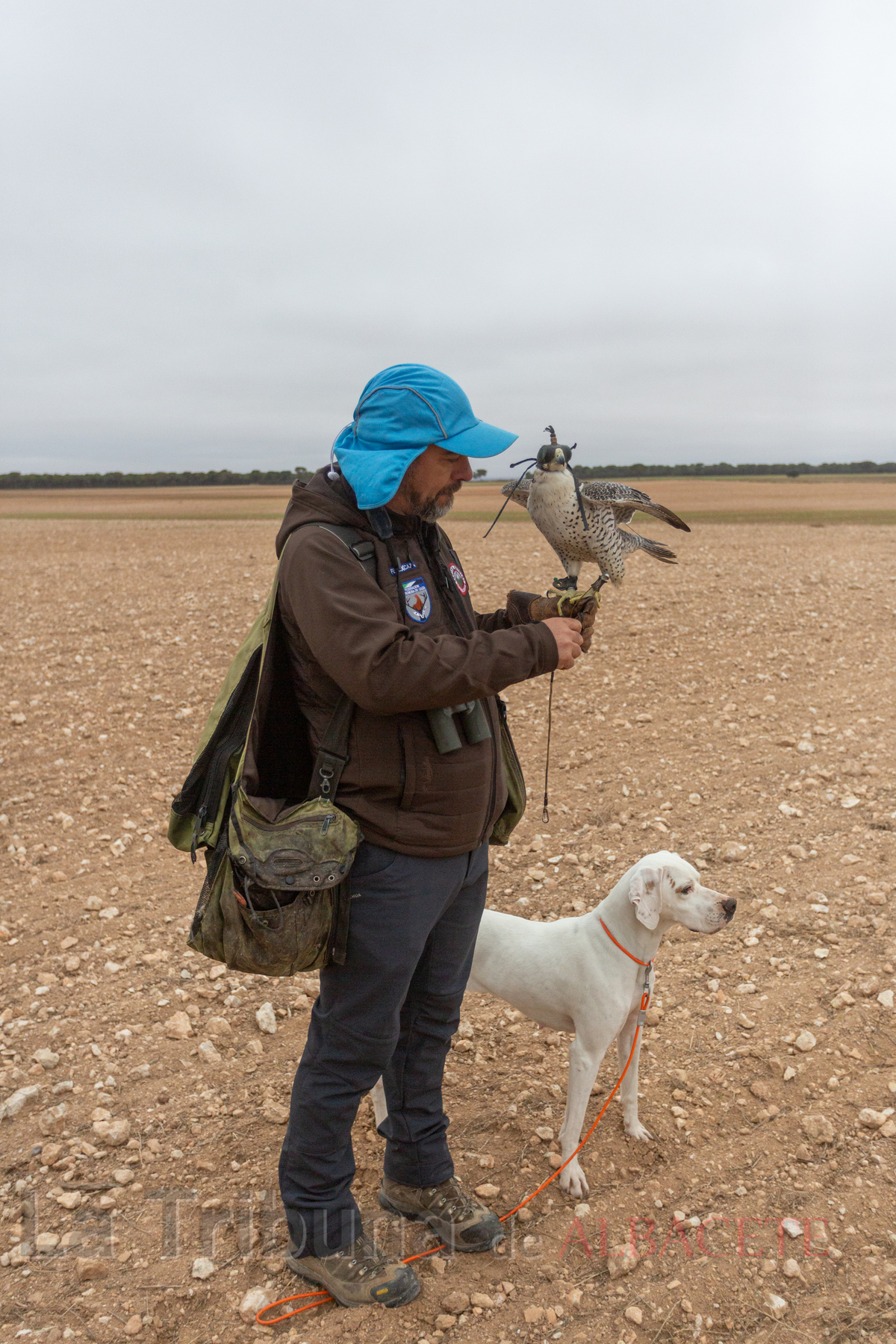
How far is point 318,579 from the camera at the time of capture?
2314 mm

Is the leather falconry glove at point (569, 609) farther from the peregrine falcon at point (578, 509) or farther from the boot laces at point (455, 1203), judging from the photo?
the boot laces at point (455, 1203)

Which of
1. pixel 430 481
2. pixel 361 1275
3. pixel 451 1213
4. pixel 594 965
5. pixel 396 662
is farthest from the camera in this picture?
pixel 594 965

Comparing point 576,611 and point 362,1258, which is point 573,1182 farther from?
point 576,611

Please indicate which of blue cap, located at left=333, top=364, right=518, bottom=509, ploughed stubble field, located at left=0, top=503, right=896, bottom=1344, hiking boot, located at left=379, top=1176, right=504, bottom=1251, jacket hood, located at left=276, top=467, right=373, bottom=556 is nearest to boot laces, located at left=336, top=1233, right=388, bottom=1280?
ploughed stubble field, located at left=0, top=503, right=896, bottom=1344

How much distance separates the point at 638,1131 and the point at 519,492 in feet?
8.02

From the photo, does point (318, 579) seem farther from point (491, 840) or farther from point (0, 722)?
point (0, 722)

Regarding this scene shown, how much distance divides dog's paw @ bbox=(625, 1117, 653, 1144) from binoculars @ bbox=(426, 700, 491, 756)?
1829 mm

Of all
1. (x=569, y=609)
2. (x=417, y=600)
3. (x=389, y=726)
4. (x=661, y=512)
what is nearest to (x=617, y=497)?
(x=661, y=512)

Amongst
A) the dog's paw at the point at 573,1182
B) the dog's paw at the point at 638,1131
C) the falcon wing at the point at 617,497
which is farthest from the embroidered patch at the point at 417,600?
the dog's paw at the point at 638,1131

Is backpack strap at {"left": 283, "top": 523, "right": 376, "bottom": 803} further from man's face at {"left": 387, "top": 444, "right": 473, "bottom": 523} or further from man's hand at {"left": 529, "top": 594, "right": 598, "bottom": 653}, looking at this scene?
man's hand at {"left": 529, "top": 594, "right": 598, "bottom": 653}

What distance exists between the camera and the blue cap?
237cm

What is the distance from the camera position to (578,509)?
2.65m

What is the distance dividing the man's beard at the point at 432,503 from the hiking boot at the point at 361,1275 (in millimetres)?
2253

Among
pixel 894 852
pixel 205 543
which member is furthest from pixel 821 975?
pixel 205 543
